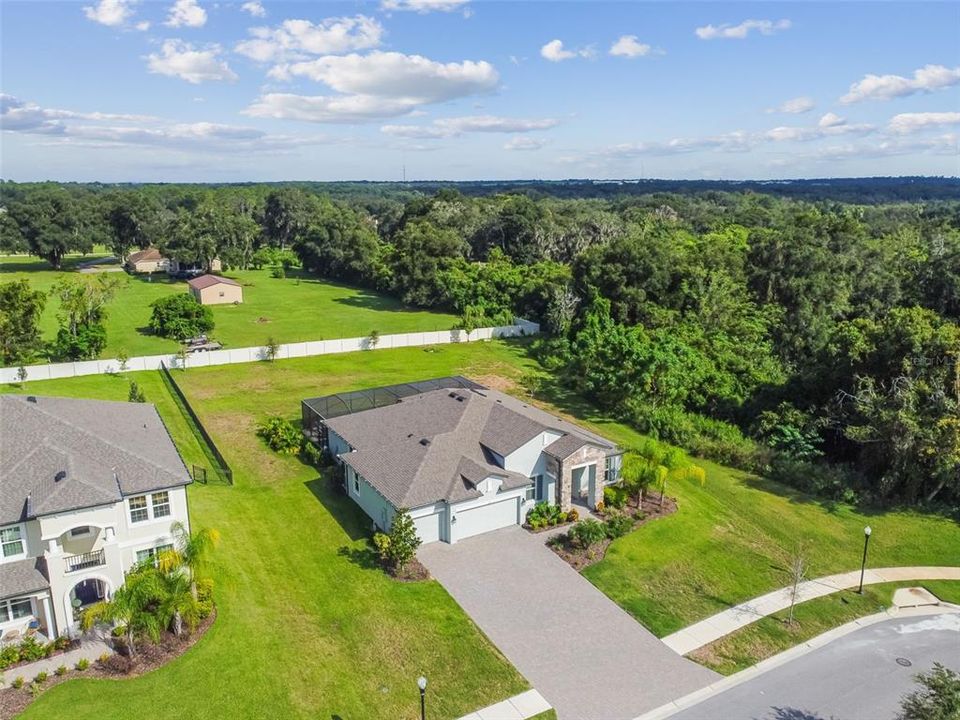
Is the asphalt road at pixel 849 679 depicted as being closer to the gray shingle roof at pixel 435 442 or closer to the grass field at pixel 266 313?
the gray shingle roof at pixel 435 442

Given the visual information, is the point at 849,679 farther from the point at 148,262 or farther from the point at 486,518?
the point at 148,262

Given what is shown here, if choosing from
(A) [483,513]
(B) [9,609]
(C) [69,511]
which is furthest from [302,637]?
→ (A) [483,513]

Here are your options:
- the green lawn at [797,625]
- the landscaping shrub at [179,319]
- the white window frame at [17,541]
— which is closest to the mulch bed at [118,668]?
the white window frame at [17,541]

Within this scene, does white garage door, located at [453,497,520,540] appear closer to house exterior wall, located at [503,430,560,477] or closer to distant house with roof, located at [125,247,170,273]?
house exterior wall, located at [503,430,560,477]

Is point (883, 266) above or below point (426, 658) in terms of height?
above

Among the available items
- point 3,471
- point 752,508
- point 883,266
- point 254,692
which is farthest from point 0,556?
point 883,266

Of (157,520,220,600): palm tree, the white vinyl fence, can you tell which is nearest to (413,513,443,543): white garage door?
(157,520,220,600): palm tree

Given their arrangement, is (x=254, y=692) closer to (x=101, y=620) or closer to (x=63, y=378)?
(x=101, y=620)
